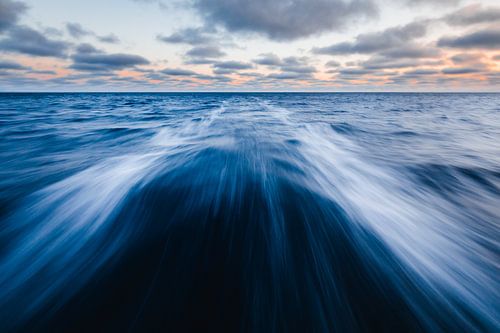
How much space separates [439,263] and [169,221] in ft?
9.59

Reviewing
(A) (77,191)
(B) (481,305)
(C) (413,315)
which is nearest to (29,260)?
(A) (77,191)

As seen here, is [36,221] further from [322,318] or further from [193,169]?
[322,318]

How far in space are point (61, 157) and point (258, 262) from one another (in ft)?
21.2

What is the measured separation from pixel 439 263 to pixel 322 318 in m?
1.49

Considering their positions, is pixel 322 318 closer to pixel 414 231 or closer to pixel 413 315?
pixel 413 315

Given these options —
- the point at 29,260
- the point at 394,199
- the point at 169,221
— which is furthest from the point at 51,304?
the point at 394,199

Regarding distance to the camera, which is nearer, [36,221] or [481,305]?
[481,305]

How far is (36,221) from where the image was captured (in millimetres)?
2768

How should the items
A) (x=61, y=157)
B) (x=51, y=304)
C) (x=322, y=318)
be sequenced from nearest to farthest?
(x=322, y=318) → (x=51, y=304) → (x=61, y=157)

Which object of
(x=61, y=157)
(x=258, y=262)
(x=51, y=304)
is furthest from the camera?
(x=61, y=157)

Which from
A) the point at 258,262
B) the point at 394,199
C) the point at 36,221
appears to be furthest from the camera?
the point at 394,199

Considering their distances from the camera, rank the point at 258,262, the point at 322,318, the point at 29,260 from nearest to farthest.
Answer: the point at 322,318, the point at 258,262, the point at 29,260

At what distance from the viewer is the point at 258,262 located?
1.93m

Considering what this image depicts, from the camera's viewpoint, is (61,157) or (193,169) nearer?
(193,169)
